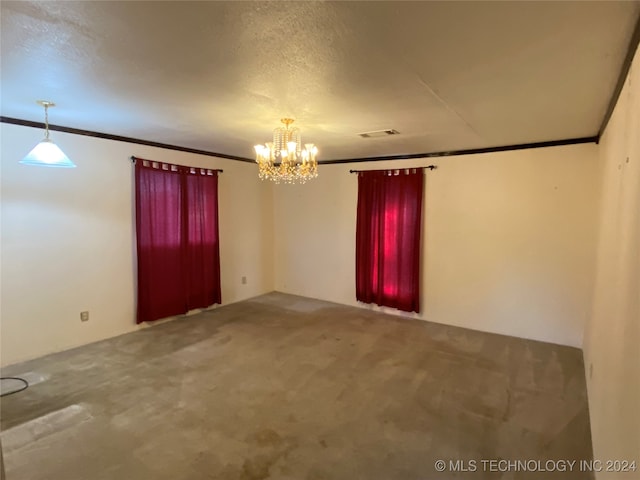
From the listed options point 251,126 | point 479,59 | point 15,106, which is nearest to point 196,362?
point 251,126

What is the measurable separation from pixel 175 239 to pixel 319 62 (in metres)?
3.50

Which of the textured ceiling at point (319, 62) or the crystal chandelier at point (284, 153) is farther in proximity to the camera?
the crystal chandelier at point (284, 153)

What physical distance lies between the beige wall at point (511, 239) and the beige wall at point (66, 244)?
10.5 ft

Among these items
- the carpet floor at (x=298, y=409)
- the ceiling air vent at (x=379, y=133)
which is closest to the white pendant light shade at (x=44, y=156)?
the carpet floor at (x=298, y=409)

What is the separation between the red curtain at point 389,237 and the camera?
4902 millimetres

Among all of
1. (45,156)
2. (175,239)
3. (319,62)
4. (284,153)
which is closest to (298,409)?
(284,153)

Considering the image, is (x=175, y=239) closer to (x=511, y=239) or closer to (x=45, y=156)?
(x=45, y=156)

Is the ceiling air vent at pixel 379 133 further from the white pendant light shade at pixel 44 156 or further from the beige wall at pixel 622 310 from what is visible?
the white pendant light shade at pixel 44 156

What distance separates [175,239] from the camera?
4.68 m

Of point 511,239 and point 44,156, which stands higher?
point 44,156

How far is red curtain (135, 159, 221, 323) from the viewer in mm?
4344

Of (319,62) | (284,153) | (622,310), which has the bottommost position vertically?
(622,310)

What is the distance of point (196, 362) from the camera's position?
11.5 ft

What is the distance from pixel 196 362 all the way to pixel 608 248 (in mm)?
3592
